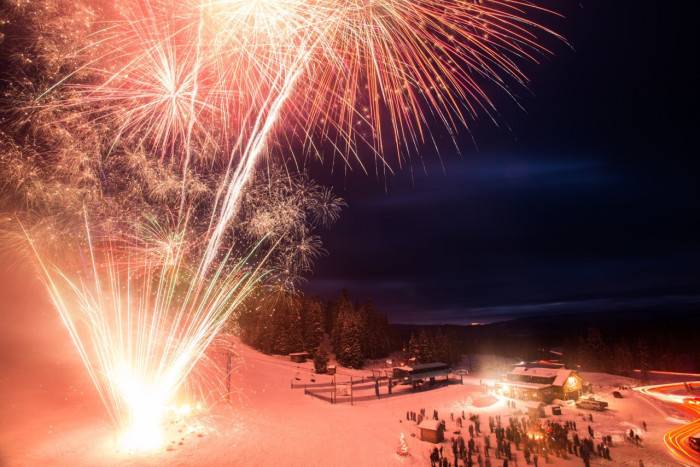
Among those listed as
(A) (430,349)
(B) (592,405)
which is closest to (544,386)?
(B) (592,405)

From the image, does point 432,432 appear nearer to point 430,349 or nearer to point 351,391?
point 351,391

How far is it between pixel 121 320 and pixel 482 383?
4394 centimetres

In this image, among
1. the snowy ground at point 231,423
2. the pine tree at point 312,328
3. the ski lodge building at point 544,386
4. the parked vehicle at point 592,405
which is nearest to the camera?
the snowy ground at point 231,423

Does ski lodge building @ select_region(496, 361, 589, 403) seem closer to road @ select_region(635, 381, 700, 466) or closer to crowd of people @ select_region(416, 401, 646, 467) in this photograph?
road @ select_region(635, 381, 700, 466)

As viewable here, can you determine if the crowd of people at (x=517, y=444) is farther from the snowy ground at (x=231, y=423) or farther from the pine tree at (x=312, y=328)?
the pine tree at (x=312, y=328)

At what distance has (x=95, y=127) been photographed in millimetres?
16469

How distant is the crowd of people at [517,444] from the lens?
20.4m

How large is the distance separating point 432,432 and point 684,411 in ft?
82.9

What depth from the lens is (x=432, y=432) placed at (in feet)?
77.3

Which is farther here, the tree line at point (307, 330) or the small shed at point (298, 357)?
the tree line at point (307, 330)

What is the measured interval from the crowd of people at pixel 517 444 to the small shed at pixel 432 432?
0.52 metres

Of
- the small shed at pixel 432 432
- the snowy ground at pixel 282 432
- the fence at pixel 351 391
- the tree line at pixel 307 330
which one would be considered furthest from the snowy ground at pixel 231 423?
the tree line at pixel 307 330

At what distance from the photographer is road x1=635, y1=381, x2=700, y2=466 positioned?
68.5 ft

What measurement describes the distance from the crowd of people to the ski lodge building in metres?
9.68
